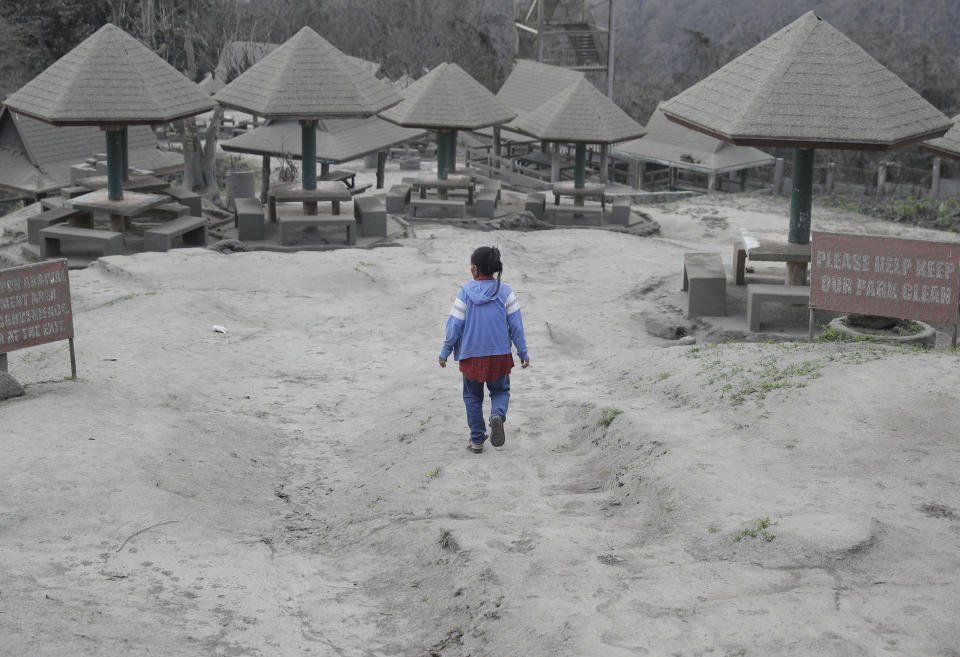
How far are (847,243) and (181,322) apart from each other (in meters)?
7.23

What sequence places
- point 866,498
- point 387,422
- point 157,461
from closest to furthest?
point 866,498
point 157,461
point 387,422

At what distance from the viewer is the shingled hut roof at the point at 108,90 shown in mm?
→ 16141

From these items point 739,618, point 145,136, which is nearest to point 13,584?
point 739,618

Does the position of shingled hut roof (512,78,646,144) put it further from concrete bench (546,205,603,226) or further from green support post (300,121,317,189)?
green support post (300,121,317,189)

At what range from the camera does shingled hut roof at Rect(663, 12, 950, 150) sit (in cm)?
1184

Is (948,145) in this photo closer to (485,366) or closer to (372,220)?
(372,220)

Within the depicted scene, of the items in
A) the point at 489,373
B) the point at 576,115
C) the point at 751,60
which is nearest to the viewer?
the point at 489,373

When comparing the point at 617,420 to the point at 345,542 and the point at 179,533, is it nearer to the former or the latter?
the point at 345,542

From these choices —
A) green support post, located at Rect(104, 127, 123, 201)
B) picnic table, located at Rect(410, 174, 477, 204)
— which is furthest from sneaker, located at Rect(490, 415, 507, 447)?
picnic table, located at Rect(410, 174, 477, 204)

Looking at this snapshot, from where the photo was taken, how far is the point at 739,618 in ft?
15.6

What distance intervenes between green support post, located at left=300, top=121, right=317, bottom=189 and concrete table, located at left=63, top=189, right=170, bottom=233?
8.07 feet

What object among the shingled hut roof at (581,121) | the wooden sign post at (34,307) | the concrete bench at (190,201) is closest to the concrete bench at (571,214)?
the shingled hut roof at (581,121)

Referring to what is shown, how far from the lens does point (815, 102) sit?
12.0 metres

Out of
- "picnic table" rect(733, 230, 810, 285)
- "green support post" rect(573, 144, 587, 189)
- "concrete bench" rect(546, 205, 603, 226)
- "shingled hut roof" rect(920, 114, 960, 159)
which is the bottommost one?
"concrete bench" rect(546, 205, 603, 226)
